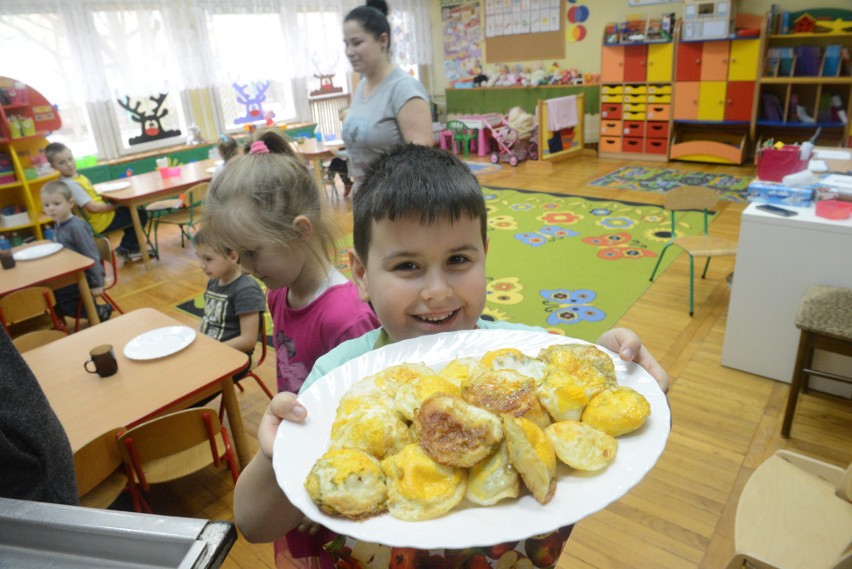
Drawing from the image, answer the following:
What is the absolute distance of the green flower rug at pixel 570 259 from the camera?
3.51 meters

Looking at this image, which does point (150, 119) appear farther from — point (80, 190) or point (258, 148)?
point (258, 148)

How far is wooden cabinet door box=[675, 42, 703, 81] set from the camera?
251 inches

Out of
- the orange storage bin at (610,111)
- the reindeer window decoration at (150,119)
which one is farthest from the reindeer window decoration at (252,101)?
the orange storage bin at (610,111)

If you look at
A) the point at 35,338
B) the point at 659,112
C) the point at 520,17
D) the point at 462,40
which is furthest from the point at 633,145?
the point at 35,338

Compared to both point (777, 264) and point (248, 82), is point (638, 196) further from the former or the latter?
A: point (248, 82)

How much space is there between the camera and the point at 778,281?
8.34 feet

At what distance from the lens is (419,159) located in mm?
998


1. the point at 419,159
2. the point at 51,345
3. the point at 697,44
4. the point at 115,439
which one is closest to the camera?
the point at 419,159

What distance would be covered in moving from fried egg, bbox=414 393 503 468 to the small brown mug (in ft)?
5.52

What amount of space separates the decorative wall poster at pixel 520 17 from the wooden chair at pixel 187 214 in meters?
5.47

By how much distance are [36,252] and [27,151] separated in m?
2.15

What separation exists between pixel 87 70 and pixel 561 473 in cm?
668

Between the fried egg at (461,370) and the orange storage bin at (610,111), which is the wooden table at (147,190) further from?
the orange storage bin at (610,111)

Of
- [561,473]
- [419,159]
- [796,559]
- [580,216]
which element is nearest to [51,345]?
[419,159]
